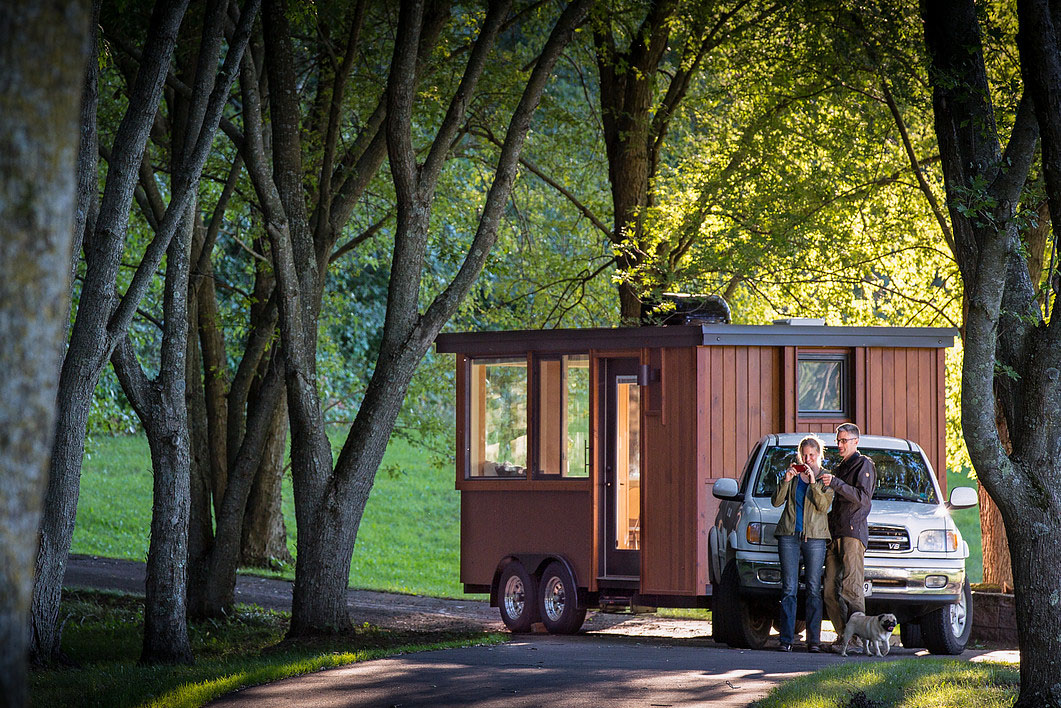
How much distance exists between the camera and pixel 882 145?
1766 cm

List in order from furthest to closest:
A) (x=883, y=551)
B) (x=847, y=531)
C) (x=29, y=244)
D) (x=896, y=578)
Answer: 1. (x=883, y=551)
2. (x=896, y=578)
3. (x=847, y=531)
4. (x=29, y=244)

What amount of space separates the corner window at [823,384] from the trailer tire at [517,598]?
3.23m

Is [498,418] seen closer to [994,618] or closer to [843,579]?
[843,579]

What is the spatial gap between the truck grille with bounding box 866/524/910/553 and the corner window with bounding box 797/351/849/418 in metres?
2.06

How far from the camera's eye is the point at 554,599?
13.8 meters

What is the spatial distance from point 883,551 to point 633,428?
3058 mm

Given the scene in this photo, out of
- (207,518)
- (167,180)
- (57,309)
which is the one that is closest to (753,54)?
(207,518)

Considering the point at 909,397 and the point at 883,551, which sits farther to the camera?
the point at 909,397

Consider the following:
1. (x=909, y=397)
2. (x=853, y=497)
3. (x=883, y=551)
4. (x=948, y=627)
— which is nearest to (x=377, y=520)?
(x=909, y=397)

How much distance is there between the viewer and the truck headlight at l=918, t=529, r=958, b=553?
11.6 metres

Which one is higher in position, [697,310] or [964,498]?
[697,310]

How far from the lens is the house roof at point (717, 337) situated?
1306 cm

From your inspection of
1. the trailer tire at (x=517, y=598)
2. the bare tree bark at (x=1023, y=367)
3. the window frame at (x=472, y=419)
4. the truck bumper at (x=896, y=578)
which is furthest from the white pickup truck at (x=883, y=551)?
the bare tree bark at (x=1023, y=367)

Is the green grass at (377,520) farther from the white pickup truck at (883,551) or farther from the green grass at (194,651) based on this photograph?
the white pickup truck at (883,551)
